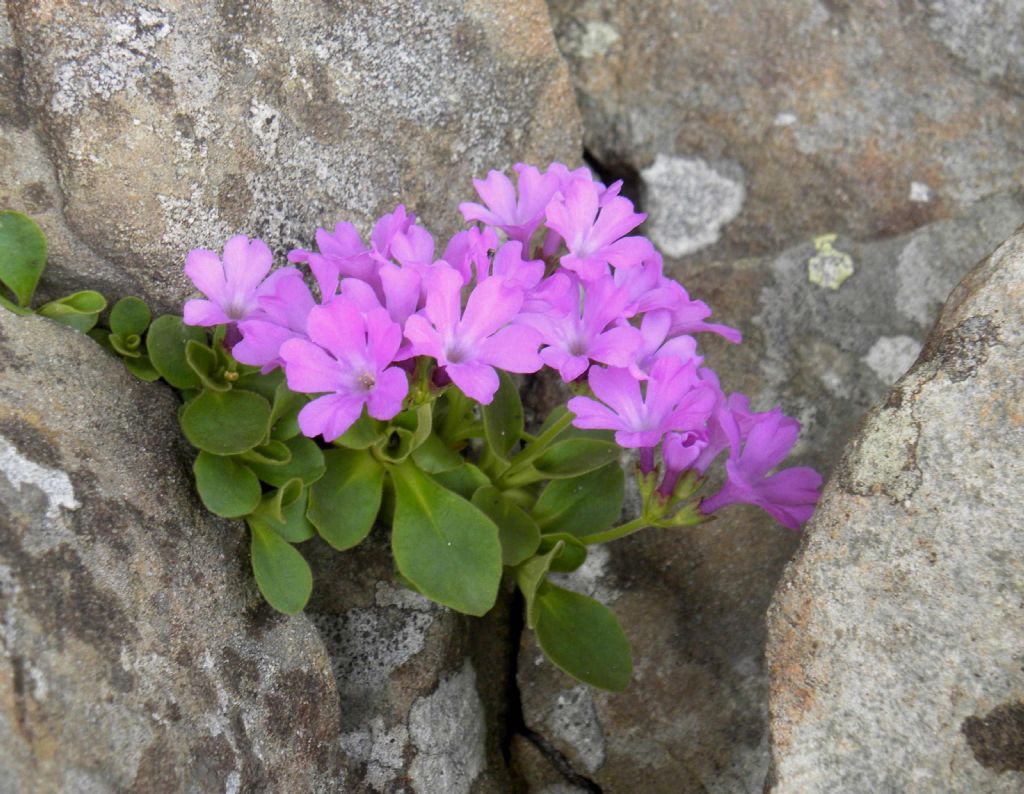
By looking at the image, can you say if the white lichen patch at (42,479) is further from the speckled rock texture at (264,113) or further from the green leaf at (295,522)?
the speckled rock texture at (264,113)

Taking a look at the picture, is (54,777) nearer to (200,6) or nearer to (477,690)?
(477,690)

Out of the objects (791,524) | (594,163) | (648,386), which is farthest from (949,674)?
(594,163)

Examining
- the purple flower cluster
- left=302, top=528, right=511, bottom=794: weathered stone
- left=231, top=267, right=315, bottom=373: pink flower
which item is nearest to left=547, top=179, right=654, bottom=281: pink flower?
the purple flower cluster

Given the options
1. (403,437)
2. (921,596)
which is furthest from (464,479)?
(921,596)

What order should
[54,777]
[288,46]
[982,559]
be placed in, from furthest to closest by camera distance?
[288,46] → [982,559] → [54,777]

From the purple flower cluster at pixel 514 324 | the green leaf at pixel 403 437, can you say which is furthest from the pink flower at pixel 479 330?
the green leaf at pixel 403 437

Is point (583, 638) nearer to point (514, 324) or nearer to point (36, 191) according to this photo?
point (514, 324)

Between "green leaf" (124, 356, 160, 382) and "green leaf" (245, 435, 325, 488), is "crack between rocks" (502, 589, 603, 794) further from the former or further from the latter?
"green leaf" (124, 356, 160, 382)
